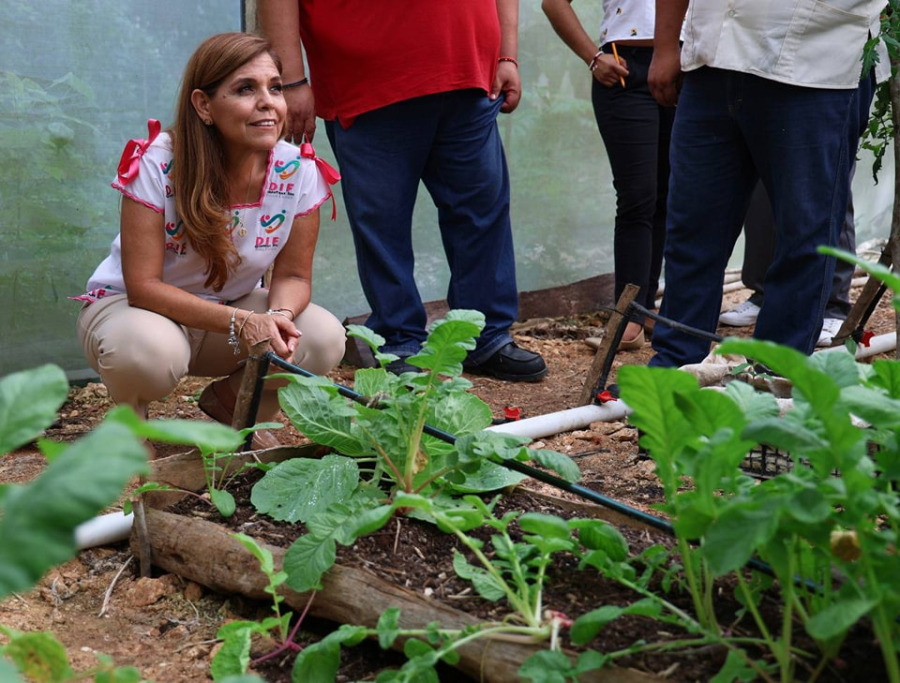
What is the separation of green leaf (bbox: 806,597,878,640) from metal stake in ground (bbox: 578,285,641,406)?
74.8 inches

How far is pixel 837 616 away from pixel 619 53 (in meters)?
3.13

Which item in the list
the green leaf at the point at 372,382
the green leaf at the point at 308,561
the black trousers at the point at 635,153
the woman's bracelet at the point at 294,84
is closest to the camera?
the green leaf at the point at 308,561

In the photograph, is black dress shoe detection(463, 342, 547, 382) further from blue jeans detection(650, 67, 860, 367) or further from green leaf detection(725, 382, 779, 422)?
green leaf detection(725, 382, 779, 422)

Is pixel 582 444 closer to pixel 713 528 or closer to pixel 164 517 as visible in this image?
pixel 164 517

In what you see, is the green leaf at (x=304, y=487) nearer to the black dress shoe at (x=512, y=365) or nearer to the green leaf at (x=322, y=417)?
the green leaf at (x=322, y=417)

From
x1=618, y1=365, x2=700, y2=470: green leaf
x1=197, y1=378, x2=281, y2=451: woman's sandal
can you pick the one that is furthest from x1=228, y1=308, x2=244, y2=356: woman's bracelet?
x1=618, y1=365, x2=700, y2=470: green leaf

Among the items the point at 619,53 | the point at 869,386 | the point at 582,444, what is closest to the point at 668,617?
the point at 869,386

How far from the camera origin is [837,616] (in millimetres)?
1141

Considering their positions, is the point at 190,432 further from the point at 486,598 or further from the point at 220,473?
the point at 220,473

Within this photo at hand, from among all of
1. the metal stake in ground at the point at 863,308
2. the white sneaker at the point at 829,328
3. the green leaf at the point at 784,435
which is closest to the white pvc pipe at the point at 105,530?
the green leaf at the point at 784,435

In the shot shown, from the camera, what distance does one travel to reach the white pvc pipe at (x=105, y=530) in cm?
219

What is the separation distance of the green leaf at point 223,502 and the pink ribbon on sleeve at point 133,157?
3.00 ft

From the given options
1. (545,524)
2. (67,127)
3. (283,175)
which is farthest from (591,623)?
(67,127)

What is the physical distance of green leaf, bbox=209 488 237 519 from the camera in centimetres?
202
